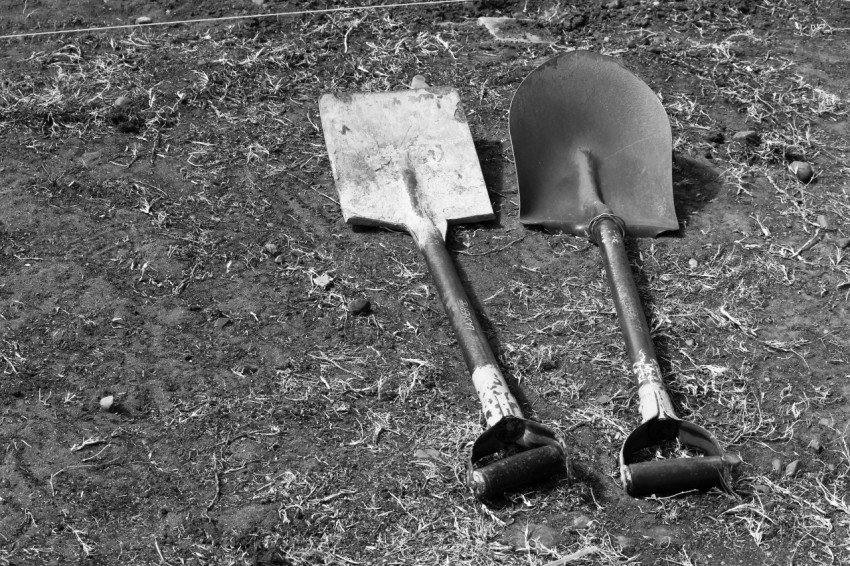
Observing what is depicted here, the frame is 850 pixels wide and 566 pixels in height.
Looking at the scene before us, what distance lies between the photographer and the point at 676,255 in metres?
4.21

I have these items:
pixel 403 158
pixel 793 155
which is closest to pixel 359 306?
pixel 403 158

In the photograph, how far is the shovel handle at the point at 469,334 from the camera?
3375mm

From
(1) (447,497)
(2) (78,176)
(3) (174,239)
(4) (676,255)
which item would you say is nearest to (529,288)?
(4) (676,255)

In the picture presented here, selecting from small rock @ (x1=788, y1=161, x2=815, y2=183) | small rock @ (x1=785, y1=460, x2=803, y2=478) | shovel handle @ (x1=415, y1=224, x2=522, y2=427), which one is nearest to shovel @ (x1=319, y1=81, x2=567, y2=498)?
shovel handle @ (x1=415, y1=224, x2=522, y2=427)

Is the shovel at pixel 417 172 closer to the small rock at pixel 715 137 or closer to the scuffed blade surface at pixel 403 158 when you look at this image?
the scuffed blade surface at pixel 403 158

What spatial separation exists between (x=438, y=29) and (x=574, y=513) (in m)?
3.16

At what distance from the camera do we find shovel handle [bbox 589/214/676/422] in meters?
3.39

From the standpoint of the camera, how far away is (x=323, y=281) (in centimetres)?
402

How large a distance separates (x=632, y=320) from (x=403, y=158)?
135 centimetres

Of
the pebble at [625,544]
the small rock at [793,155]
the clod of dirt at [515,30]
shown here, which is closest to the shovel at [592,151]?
the small rock at [793,155]

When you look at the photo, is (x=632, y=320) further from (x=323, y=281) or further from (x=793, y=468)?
(x=323, y=281)

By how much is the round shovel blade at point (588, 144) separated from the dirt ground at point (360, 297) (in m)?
0.13

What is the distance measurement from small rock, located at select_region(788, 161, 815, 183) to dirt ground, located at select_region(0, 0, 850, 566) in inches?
1.6

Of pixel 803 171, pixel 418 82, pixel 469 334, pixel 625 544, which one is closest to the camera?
pixel 625 544
